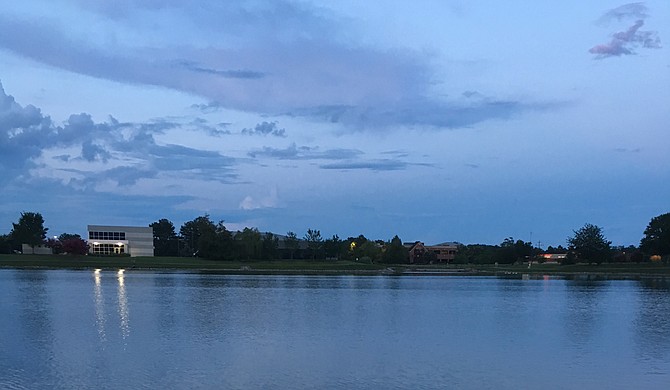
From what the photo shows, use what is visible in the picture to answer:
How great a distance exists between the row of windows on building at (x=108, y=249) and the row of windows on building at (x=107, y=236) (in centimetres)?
205

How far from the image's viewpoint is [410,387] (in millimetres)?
19094

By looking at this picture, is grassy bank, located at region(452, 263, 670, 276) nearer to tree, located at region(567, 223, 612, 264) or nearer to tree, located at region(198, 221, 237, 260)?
tree, located at region(567, 223, 612, 264)

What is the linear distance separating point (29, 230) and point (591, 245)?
109365 mm

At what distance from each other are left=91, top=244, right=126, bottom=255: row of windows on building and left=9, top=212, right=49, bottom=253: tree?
1247 cm

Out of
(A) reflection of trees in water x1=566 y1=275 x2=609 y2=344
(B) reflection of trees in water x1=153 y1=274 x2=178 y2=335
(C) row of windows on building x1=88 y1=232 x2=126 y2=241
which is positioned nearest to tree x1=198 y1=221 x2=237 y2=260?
(C) row of windows on building x1=88 y1=232 x2=126 y2=241

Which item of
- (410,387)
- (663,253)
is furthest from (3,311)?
(663,253)

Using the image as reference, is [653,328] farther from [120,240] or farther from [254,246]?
[120,240]

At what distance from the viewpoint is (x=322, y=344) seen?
2705 centimetres

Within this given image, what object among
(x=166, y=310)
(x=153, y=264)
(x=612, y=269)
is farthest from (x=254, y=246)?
(x=166, y=310)

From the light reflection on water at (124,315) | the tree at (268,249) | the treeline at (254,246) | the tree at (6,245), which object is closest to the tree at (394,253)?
the treeline at (254,246)

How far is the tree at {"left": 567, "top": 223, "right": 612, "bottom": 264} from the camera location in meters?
129

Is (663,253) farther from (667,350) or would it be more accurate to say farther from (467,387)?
(467,387)

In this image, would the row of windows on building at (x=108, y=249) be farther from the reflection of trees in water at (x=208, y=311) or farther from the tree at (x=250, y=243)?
the reflection of trees in water at (x=208, y=311)

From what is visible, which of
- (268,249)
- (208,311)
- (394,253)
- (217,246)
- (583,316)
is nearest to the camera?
(208,311)
